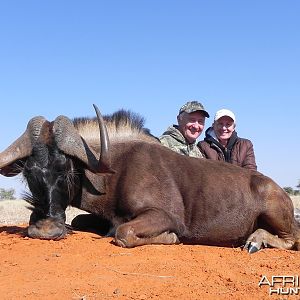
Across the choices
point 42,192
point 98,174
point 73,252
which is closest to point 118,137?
point 98,174

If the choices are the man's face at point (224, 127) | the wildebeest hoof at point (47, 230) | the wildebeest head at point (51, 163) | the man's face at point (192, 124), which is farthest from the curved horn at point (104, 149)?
the man's face at point (224, 127)

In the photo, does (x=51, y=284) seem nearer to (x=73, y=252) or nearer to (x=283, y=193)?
(x=73, y=252)

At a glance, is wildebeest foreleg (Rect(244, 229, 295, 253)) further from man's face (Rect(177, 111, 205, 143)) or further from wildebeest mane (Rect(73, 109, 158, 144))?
man's face (Rect(177, 111, 205, 143))

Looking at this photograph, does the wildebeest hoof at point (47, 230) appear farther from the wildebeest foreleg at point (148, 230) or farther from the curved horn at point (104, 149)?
the curved horn at point (104, 149)

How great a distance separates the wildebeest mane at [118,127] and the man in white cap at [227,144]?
2.09 meters

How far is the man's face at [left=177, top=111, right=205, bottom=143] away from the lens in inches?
359

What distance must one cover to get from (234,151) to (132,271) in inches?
195

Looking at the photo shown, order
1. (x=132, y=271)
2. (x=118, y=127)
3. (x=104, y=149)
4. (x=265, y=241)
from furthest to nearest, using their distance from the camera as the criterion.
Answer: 1. (x=118, y=127)
2. (x=265, y=241)
3. (x=104, y=149)
4. (x=132, y=271)

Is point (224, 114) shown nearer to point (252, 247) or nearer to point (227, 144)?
point (227, 144)

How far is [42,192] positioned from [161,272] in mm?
2109

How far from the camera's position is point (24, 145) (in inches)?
241

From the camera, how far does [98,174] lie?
6.25m

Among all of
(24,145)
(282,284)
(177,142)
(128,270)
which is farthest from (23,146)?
(177,142)

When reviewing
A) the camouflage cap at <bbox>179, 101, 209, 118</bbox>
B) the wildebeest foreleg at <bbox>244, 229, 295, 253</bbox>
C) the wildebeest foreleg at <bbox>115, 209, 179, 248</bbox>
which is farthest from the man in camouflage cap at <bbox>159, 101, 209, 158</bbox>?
the wildebeest foreleg at <bbox>115, 209, 179, 248</bbox>
